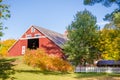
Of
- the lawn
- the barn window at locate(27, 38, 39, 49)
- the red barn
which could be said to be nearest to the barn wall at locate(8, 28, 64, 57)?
the red barn

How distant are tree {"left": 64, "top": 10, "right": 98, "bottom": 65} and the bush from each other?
289cm

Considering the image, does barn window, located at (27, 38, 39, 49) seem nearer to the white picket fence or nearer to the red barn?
the red barn

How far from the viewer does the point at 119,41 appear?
3897cm

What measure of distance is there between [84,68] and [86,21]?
8.18 meters

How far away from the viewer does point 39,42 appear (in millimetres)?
53375

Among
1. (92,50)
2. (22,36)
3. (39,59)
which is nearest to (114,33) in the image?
(92,50)

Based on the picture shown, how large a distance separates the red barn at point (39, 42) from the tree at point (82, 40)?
491 centimetres

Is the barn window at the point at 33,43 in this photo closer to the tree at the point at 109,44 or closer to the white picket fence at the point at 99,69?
the white picket fence at the point at 99,69

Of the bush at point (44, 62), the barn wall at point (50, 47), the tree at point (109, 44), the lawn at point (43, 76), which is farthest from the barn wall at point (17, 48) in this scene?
the lawn at point (43, 76)

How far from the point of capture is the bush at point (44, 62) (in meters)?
38.6

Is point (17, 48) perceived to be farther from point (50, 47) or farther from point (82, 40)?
point (82, 40)

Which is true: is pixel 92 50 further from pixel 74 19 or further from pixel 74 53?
pixel 74 19

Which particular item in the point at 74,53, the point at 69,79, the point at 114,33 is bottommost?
the point at 69,79

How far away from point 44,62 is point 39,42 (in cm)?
1449
